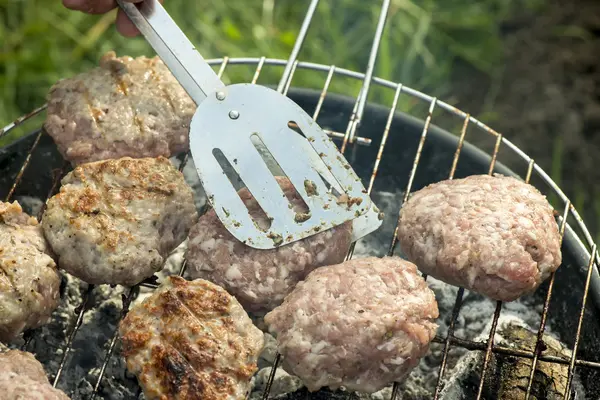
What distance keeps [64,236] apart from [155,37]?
870 millimetres

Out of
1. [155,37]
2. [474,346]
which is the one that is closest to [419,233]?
[474,346]

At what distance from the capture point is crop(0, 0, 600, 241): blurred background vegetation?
5.36m

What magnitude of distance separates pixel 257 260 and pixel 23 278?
82 cm

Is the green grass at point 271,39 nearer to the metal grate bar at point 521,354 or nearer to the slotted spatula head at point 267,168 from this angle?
the slotted spatula head at point 267,168

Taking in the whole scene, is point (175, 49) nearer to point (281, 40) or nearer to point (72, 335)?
point (72, 335)

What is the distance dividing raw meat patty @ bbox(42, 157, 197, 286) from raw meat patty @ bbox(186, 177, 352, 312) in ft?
0.42

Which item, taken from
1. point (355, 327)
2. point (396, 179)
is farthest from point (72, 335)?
point (396, 179)

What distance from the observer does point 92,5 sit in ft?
10.6

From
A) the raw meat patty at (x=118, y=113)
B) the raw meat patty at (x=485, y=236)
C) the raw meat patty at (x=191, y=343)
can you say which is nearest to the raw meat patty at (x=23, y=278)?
the raw meat patty at (x=191, y=343)

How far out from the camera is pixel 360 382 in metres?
2.56

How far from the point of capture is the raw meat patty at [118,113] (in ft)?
9.96

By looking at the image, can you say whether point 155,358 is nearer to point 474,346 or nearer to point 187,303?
point 187,303

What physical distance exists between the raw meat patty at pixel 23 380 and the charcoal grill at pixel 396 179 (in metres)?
0.21

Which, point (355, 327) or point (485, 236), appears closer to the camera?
point (355, 327)
